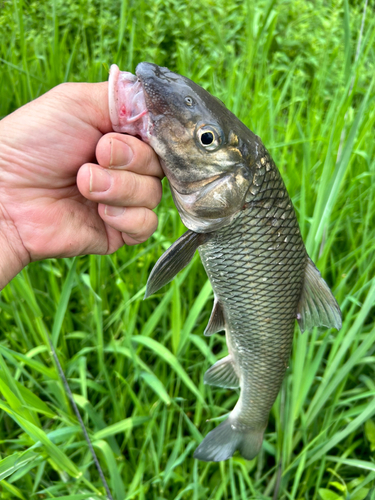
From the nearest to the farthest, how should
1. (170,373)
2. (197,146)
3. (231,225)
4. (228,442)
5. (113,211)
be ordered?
(197,146) < (231,225) < (113,211) < (228,442) < (170,373)

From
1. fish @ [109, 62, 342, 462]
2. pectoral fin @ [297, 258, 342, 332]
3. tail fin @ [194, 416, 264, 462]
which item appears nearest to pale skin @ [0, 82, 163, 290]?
fish @ [109, 62, 342, 462]

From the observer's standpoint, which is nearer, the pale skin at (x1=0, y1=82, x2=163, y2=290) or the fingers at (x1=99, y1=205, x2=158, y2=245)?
the pale skin at (x1=0, y1=82, x2=163, y2=290)

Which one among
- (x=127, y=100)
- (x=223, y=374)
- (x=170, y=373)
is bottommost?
(x=170, y=373)

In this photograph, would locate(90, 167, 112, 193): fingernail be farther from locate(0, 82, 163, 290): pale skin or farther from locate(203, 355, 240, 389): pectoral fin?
locate(203, 355, 240, 389): pectoral fin

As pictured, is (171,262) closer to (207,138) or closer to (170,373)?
(207,138)

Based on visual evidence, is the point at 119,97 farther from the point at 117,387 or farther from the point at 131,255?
the point at 117,387

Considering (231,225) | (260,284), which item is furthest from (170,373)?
(231,225)

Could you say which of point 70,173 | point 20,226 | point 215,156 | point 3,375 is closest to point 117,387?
point 3,375
